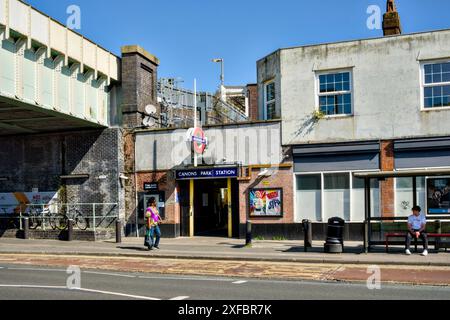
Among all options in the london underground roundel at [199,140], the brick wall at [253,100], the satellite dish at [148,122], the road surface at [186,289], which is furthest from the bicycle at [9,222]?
the brick wall at [253,100]

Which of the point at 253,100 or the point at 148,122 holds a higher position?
the point at 253,100

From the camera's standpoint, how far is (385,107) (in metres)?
21.1

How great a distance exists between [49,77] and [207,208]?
9.94m

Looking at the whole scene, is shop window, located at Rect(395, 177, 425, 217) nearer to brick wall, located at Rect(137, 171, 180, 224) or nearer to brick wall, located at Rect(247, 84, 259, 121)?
brick wall, located at Rect(137, 171, 180, 224)

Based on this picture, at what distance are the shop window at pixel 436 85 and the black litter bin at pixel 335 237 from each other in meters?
6.66

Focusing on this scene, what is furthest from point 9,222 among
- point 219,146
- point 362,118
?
point 362,118

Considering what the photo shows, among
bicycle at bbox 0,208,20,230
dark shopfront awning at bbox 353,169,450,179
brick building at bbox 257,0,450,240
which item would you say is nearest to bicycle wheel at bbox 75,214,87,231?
bicycle at bbox 0,208,20,230

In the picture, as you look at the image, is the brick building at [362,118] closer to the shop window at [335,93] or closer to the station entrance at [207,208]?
the shop window at [335,93]

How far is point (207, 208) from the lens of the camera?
27.2 m

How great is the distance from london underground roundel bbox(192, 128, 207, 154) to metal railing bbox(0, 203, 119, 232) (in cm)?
464

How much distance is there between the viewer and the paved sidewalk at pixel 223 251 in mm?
15555

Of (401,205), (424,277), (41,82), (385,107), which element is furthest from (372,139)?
(41,82)

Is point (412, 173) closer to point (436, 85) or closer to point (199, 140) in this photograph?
point (436, 85)
